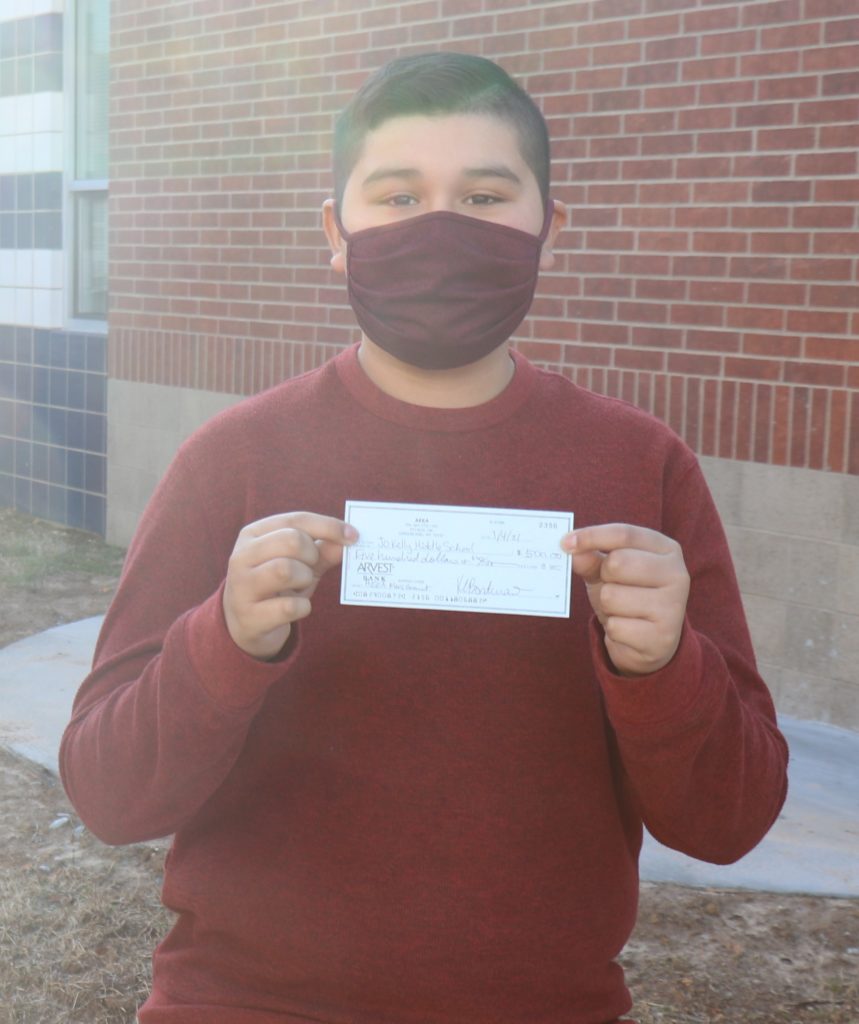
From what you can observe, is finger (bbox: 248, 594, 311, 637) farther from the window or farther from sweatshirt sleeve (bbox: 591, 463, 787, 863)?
the window

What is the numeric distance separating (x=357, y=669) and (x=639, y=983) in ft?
6.35

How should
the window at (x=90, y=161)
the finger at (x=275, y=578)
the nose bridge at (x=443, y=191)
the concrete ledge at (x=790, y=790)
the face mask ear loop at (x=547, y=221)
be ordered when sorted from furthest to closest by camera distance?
1. the window at (x=90, y=161)
2. the concrete ledge at (x=790, y=790)
3. the face mask ear loop at (x=547, y=221)
4. the nose bridge at (x=443, y=191)
5. the finger at (x=275, y=578)

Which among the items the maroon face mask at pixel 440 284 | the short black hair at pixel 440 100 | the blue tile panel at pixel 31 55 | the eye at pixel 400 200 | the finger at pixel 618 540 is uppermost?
the blue tile panel at pixel 31 55

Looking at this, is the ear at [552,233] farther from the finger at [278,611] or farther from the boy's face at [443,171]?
the finger at [278,611]

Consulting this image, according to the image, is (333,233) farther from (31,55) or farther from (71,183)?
(31,55)

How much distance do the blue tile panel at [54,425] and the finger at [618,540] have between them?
712 cm

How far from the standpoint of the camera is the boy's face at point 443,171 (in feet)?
6.29

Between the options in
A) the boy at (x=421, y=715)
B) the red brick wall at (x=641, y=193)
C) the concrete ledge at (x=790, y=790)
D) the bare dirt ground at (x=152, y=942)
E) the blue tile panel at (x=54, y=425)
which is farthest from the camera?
the blue tile panel at (x=54, y=425)

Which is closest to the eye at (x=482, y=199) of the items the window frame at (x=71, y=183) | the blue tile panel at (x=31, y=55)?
→ the window frame at (x=71, y=183)

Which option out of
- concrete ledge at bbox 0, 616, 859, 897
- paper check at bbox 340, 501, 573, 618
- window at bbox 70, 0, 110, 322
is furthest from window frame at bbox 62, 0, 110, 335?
paper check at bbox 340, 501, 573, 618

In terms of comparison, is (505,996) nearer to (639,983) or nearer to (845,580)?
(639,983)

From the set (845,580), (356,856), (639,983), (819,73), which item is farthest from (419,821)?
(819,73)

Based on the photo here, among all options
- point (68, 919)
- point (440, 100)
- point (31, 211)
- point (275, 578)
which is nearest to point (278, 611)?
point (275, 578)

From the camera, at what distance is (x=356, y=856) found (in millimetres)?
1826
